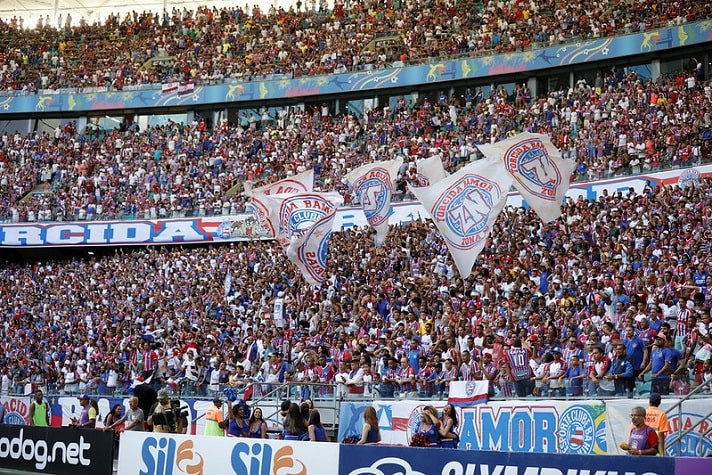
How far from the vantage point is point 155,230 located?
127 ft

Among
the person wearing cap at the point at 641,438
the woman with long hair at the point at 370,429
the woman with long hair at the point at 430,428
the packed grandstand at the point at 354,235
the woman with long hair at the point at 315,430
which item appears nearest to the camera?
the person wearing cap at the point at 641,438

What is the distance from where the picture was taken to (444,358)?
17516mm

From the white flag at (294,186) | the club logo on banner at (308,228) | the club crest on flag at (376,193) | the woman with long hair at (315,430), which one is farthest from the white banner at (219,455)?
the white flag at (294,186)

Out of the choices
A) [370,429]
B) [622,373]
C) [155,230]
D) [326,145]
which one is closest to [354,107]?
[326,145]

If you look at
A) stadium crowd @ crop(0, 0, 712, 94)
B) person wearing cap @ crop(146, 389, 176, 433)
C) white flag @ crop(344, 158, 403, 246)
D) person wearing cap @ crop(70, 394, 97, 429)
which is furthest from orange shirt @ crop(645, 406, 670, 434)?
stadium crowd @ crop(0, 0, 712, 94)

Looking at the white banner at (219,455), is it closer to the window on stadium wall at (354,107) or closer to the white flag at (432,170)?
the white flag at (432,170)

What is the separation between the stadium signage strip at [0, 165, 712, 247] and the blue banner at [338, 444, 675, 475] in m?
19.0

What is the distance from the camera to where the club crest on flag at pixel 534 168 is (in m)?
18.7

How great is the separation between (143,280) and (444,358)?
17890 millimetres

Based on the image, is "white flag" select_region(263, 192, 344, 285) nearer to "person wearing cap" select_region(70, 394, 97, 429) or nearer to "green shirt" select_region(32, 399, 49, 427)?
"person wearing cap" select_region(70, 394, 97, 429)

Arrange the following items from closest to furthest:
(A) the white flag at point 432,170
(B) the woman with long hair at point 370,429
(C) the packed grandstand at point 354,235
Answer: (B) the woman with long hair at point 370,429, (C) the packed grandstand at point 354,235, (A) the white flag at point 432,170

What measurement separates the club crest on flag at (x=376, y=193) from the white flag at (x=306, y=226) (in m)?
0.93

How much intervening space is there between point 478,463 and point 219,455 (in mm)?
4140

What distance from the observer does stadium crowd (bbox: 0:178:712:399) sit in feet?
51.4
